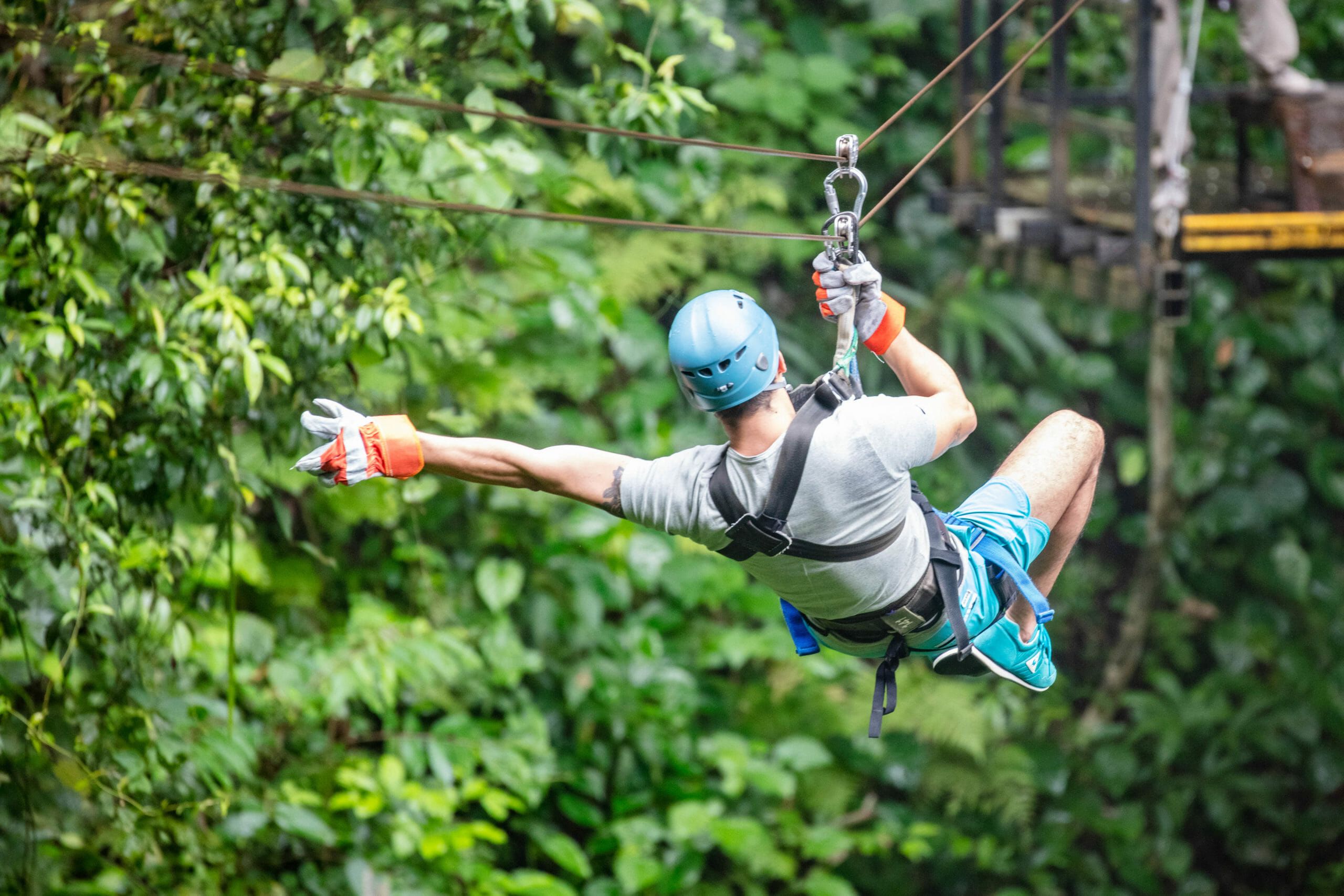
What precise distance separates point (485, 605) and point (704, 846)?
56.8 inches

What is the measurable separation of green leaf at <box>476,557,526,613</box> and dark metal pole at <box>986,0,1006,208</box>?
2.50 meters

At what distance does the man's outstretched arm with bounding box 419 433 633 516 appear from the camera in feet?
7.47

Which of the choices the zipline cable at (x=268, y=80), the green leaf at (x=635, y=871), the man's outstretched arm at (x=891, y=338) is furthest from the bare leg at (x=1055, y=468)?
the green leaf at (x=635, y=871)

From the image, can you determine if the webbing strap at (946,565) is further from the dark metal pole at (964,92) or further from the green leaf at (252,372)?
the dark metal pole at (964,92)

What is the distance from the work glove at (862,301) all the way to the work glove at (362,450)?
0.80 metres

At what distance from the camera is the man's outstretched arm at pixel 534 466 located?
89.7 inches

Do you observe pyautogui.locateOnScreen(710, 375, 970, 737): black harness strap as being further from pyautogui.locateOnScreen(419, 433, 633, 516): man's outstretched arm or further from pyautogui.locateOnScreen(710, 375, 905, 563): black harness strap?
pyautogui.locateOnScreen(419, 433, 633, 516): man's outstretched arm

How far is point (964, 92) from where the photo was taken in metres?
5.76

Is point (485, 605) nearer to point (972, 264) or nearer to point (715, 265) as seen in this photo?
point (715, 265)

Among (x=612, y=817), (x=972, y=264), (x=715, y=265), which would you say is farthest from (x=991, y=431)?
(x=612, y=817)

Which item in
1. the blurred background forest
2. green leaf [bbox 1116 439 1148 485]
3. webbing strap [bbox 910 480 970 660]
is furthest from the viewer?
green leaf [bbox 1116 439 1148 485]

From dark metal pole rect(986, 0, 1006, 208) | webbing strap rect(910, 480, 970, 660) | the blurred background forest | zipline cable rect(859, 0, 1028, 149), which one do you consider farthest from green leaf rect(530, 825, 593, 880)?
dark metal pole rect(986, 0, 1006, 208)

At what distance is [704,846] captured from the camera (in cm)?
552

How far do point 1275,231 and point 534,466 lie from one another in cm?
333
